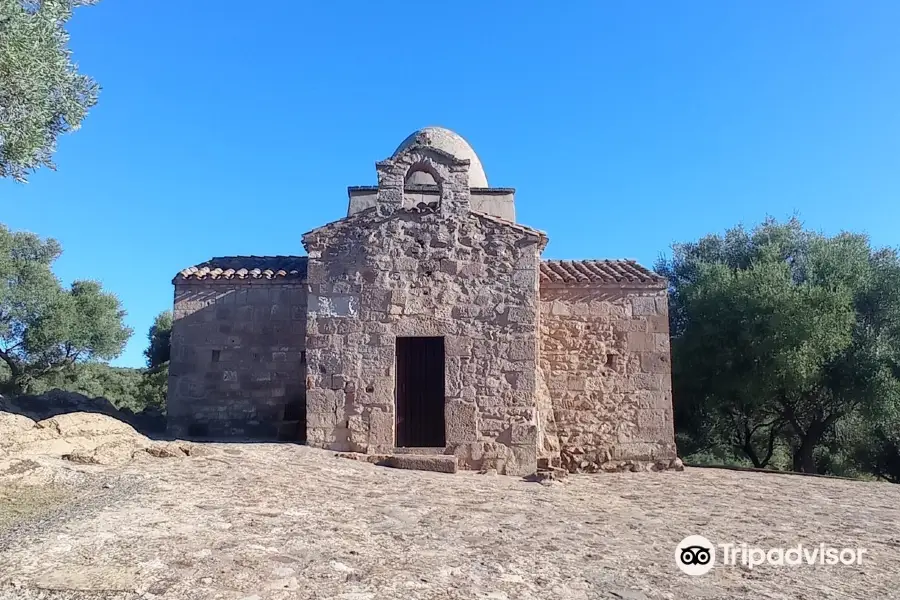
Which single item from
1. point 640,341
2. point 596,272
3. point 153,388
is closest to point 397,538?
point 640,341

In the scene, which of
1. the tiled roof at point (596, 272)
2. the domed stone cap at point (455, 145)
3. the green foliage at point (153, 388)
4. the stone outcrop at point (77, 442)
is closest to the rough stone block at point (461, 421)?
the tiled roof at point (596, 272)

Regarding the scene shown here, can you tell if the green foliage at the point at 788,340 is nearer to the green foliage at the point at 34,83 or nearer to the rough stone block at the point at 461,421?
the rough stone block at the point at 461,421

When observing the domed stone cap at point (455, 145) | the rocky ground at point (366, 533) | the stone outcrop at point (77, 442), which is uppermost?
the domed stone cap at point (455, 145)

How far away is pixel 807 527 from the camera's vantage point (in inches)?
307

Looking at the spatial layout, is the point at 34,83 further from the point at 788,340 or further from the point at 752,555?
the point at 788,340

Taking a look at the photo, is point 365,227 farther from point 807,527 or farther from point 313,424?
point 807,527

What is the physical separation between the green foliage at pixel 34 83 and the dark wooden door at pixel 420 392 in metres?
5.94

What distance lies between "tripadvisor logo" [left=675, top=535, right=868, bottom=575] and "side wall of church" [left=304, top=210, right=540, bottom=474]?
4.32 metres

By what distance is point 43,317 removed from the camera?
19.8 metres

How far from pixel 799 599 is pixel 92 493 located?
6.57 meters

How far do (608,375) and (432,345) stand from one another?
350 cm

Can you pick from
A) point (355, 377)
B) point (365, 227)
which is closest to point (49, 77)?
point (365, 227)

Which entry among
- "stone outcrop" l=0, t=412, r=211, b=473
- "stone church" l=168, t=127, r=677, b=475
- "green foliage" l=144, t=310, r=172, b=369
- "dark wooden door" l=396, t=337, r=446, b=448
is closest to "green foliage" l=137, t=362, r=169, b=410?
"green foliage" l=144, t=310, r=172, b=369

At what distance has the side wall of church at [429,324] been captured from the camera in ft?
35.0
